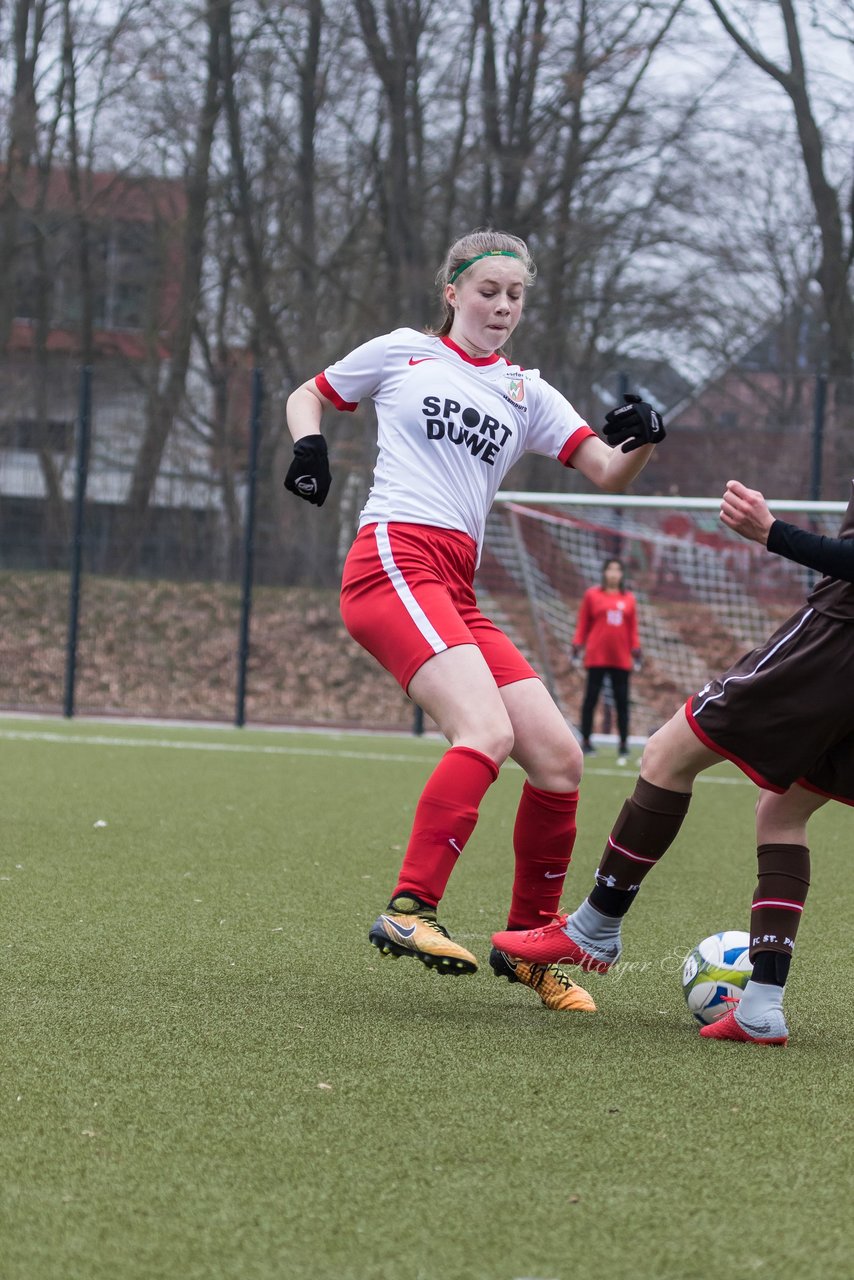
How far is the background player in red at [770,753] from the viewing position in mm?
3441

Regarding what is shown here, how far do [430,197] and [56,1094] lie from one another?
20.3 metres

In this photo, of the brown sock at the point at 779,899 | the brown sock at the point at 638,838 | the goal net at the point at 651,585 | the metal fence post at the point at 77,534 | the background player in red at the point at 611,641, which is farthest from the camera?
the metal fence post at the point at 77,534

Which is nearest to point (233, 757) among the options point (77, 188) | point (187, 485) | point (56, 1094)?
point (187, 485)

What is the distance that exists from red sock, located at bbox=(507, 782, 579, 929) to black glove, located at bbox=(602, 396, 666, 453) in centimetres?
95

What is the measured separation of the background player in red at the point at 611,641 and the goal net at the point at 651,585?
25.8 inches

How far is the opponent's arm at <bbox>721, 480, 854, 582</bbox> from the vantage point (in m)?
3.36

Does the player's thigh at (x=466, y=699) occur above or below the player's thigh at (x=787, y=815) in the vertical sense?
above

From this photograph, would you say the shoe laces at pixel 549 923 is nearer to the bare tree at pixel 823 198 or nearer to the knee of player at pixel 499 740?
the knee of player at pixel 499 740

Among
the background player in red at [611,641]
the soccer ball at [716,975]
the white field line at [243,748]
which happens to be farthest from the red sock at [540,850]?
the background player in red at [611,641]

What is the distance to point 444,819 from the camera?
368 centimetres

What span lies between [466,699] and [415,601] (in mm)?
292

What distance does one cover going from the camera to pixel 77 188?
73.3 ft

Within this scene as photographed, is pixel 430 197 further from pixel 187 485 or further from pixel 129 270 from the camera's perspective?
pixel 187 485

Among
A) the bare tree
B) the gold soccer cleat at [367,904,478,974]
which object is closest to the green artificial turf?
the gold soccer cleat at [367,904,478,974]
